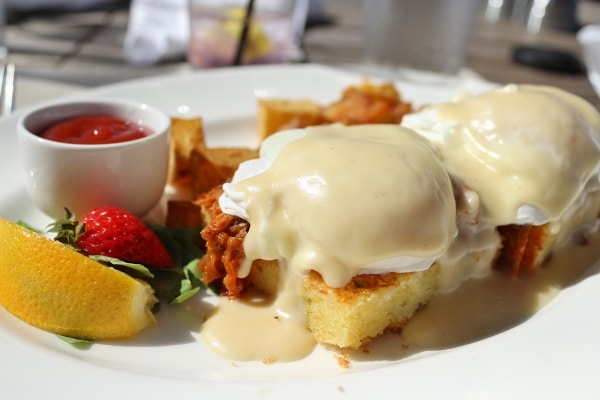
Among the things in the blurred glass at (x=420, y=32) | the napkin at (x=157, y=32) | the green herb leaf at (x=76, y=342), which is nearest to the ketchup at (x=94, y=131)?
the green herb leaf at (x=76, y=342)

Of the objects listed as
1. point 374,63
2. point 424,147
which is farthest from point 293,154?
point 374,63

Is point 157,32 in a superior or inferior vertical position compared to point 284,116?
inferior

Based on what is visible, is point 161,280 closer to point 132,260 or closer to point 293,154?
point 132,260

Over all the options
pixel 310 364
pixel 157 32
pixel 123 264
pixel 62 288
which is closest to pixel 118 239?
pixel 123 264

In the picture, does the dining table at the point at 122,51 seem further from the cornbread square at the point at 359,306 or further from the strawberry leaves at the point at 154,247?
the cornbread square at the point at 359,306

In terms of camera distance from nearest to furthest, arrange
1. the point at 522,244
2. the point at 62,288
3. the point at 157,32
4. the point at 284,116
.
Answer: the point at 62,288 → the point at 522,244 → the point at 284,116 → the point at 157,32

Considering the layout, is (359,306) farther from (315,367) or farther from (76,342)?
(76,342)
